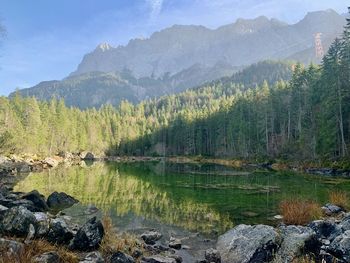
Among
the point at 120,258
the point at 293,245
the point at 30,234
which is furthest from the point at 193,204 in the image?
the point at 120,258

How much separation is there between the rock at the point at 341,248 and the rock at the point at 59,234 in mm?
11388

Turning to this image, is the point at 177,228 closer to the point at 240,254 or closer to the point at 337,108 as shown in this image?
the point at 240,254

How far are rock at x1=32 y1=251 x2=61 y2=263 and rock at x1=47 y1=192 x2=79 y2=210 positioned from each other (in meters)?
18.0

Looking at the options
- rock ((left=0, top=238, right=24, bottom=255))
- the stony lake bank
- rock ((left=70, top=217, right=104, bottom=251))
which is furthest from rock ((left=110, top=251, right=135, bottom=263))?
rock ((left=0, top=238, right=24, bottom=255))

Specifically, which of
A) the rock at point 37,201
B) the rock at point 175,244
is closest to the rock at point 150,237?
the rock at point 175,244

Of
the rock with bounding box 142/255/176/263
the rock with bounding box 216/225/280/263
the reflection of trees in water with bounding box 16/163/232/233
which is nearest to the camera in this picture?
the rock with bounding box 216/225/280/263

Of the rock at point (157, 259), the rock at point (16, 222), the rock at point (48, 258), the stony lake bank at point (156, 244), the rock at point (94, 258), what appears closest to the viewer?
the rock at point (48, 258)

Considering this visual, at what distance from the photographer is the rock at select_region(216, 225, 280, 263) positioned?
1462cm

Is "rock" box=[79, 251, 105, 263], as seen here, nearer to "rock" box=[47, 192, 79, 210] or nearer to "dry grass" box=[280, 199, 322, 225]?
"dry grass" box=[280, 199, 322, 225]

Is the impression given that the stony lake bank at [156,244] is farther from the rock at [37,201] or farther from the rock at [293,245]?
the rock at [37,201]

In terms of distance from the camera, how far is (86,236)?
15.9 meters

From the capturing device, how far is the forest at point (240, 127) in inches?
2697

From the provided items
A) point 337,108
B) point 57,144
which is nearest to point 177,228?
point 337,108

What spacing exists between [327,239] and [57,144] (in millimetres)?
135824
